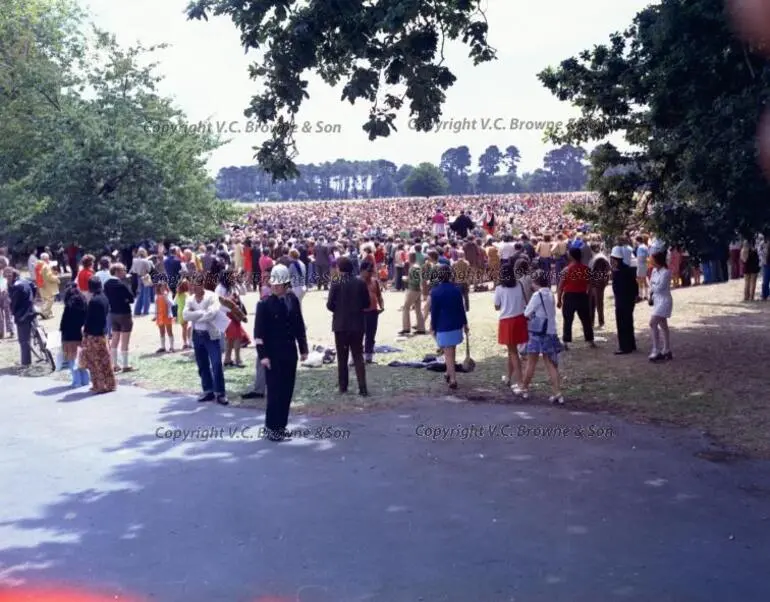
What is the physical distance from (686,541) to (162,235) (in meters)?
Result: 24.4

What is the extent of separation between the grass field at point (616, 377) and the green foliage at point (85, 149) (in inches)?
417

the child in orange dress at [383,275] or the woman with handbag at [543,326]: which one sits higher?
the child in orange dress at [383,275]

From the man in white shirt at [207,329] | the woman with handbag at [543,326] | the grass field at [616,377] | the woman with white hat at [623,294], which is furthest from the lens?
the woman with white hat at [623,294]

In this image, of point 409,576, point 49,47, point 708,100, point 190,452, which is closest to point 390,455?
point 190,452

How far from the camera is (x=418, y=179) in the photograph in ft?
428

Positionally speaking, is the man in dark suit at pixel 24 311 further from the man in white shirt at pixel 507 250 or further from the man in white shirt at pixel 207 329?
the man in white shirt at pixel 507 250

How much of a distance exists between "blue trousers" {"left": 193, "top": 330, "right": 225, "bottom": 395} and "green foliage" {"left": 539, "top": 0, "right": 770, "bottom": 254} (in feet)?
20.4

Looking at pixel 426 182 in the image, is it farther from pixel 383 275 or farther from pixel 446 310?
pixel 446 310

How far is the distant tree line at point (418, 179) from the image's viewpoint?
135m

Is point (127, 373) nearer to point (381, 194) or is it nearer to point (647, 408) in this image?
point (647, 408)

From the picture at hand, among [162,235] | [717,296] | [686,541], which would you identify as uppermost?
[162,235]

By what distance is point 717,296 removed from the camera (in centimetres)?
2028

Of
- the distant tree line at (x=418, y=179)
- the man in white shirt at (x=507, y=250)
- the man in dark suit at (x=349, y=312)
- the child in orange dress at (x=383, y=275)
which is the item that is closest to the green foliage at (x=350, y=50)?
the man in dark suit at (x=349, y=312)

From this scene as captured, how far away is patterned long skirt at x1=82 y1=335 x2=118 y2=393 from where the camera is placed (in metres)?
11.9
